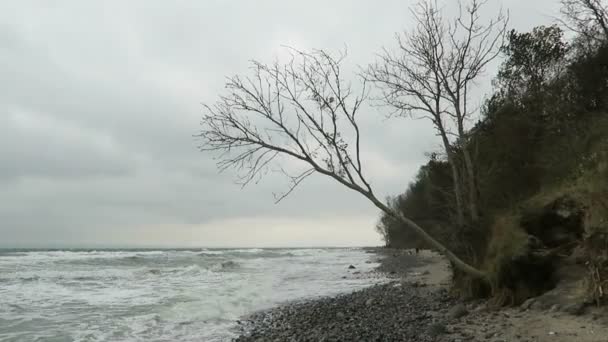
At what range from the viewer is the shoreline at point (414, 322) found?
291 inches

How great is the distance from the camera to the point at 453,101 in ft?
44.2

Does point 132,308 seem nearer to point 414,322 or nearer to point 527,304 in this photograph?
point 414,322

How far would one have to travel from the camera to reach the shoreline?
740 cm

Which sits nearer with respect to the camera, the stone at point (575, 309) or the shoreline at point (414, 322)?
the shoreline at point (414, 322)

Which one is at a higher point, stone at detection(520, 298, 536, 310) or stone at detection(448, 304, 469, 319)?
stone at detection(520, 298, 536, 310)

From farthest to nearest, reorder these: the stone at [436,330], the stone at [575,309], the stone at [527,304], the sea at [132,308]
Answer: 1. the sea at [132,308]
2. the stone at [527,304]
3. the stone at [436,330]
4. the stone at [575,309]

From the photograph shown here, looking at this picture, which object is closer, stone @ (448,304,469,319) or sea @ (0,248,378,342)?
stone @ (448,304,469,319)

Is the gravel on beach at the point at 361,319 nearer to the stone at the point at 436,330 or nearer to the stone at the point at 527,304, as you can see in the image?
the stone at the point at 436,330

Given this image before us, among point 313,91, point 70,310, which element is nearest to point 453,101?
point 313,91

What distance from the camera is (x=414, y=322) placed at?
10094 mm

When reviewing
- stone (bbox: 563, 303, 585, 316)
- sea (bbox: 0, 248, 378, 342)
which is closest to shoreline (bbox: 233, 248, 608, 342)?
stone (bbox: 563, 303, 585, 316)

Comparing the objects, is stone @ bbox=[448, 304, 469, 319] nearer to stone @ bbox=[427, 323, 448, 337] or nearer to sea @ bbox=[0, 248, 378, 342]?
stone @ bbox=[427, 323, 448, 337]

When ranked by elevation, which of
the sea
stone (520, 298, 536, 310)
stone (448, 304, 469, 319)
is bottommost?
the sea

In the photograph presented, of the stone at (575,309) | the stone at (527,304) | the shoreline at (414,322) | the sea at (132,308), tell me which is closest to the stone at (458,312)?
the shoreline at (414,322)
